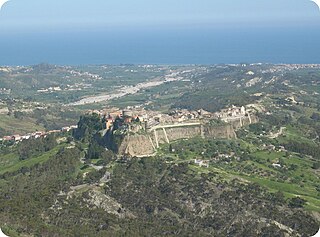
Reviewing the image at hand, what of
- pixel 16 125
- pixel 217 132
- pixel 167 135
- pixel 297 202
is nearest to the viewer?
pixel 297 202

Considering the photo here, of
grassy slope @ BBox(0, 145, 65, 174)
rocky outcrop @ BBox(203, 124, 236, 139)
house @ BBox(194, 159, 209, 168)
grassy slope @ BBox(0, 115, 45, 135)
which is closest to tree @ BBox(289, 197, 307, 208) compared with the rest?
house @ BBox(194, 159, 209, 168)

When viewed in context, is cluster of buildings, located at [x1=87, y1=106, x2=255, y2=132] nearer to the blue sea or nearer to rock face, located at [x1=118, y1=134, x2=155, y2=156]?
rock face, located at [x1=118, y1=134, x2=155, y2=156]

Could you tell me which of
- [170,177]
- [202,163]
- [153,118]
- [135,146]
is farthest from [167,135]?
[170,177]

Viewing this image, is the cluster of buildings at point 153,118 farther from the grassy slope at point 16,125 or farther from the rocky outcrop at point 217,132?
the grassy slope at point 16,125

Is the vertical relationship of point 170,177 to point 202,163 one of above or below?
above

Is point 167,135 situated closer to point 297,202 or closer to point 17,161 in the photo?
point 17,161

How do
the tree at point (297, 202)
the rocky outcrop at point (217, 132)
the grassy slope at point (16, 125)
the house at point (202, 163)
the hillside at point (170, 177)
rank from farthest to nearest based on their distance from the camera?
1. the grassy slope at point (16, 125)
2. the rocky outcrop at point (217, 132)
3. the house at point (202, 163)
4. the tree at point (297, 202)
5. the hillside at point (170, 177)

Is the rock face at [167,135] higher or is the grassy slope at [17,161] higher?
the rock face at [167,135]

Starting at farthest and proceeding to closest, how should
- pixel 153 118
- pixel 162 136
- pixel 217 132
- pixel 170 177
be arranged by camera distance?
pixel 217 132 → pixel 153 118 → pixel 162 136 → pixel 170 177

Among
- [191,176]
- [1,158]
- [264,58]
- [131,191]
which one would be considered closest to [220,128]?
[191,176]

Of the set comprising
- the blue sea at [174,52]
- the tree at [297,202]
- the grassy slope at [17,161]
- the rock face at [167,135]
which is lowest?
the blue sea at [174,52]

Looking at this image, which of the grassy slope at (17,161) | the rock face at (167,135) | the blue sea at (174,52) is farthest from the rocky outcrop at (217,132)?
the blue sea at (174,52)

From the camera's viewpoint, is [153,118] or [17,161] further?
[153,118]

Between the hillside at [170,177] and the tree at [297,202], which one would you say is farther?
the tree at [297,202]
